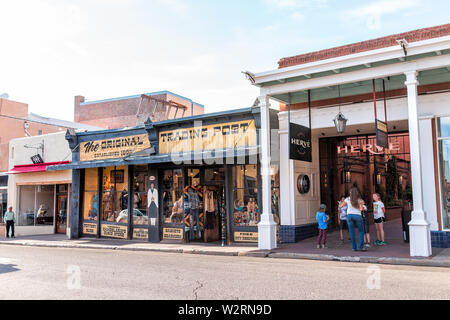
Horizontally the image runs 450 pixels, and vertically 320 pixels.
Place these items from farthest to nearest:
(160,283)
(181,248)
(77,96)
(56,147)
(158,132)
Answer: (77,96)
(56,147)
(158,132)
(181,248)
(160,283)

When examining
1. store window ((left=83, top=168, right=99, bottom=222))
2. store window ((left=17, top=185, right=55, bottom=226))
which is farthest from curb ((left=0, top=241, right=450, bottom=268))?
store window ((left=17, top=185, right=55, bottom=226))

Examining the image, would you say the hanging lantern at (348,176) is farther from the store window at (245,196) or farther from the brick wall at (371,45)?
the brick wall at (371,45)

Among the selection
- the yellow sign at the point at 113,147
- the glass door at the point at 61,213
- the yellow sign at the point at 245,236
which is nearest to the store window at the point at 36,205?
the glass door at the point at 61,213

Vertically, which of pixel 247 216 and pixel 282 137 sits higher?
pixel 282 137

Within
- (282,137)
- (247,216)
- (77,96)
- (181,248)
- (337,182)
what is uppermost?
(77,96)

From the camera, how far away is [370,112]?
1310 cm

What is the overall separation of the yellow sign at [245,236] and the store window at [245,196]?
1.02 feet

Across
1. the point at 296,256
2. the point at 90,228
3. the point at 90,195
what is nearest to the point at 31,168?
the point at 90,195

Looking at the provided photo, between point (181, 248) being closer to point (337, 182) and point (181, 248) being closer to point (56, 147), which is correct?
point (337, 182)

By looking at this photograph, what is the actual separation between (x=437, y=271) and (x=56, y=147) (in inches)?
704

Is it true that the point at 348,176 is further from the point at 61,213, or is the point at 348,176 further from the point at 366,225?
the point at 61,213

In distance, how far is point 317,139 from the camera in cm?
1553

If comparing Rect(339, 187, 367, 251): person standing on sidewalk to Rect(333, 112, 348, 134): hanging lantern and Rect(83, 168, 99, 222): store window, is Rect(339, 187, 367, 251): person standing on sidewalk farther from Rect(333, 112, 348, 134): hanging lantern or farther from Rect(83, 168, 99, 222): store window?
Rect(83, 168, 99, 222): store window
